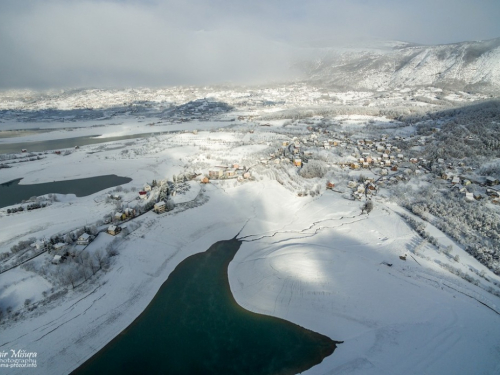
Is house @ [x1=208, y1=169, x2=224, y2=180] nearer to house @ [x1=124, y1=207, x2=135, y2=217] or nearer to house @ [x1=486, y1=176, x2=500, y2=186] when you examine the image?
house @ [x1=124, y1=207, x2=135, y2=217]

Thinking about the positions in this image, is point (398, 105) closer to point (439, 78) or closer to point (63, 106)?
point (439, 78)

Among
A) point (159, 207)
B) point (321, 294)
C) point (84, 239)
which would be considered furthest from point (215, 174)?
point (321, 294)

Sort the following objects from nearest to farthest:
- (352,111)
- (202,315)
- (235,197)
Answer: (202,315) → (235,197) → (352,111)

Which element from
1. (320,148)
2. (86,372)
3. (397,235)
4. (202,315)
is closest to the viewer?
(86,372)

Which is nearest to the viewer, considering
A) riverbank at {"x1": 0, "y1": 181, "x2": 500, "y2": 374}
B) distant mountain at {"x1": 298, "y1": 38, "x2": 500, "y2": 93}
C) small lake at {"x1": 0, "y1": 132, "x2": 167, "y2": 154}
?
riverbank at {"x1": 0, "y1": 181, "x2": 500, "y2": 374}

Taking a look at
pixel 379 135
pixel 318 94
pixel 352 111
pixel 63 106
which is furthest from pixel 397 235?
pixel 63 106

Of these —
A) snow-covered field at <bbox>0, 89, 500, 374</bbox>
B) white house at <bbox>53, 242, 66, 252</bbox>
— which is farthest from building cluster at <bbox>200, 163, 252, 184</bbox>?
white house at <bbox>53, 242, 66, 252</bbox>
